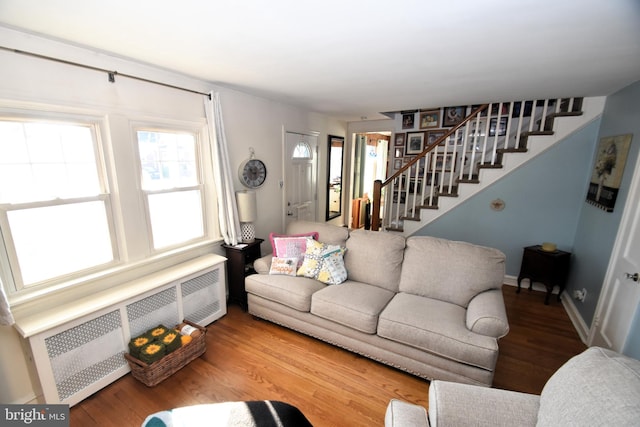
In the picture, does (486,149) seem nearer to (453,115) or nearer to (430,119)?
(453,115)

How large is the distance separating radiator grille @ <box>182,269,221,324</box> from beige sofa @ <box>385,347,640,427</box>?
1970 mm

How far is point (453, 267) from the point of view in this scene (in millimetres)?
2250

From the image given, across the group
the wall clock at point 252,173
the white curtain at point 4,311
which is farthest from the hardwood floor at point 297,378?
the wall clock at point 252,173

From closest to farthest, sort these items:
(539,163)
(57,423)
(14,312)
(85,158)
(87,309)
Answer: (57,423)
(14,312)
(87,309)
(85,158)
(539,163)

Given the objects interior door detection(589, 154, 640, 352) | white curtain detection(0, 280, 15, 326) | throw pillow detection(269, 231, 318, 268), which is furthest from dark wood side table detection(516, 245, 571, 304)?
white curtain detection(0, 280, 15, 326)

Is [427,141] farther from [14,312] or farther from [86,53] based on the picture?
[14,312]

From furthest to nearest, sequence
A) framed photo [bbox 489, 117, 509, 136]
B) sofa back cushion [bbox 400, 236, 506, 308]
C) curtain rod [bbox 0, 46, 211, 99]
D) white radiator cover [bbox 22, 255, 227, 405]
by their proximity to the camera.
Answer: framed photo [bbox 489, 117, 509, 136] → sofa back cushion [bbox 400, 236, 506, 308] → white radiator cover [bbox 22, 255, 227, 405] → curtain rod [bbox 0, 46, 211, 99]

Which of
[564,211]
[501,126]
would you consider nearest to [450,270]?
[564,211]

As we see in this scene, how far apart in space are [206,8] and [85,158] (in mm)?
1446

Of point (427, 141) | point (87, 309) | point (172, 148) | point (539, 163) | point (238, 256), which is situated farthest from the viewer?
point (427, 141)

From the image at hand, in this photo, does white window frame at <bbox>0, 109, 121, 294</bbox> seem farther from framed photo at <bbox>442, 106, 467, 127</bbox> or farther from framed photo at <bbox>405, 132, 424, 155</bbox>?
framed photo at <bbox>442, 106, 467, 127</bbox>

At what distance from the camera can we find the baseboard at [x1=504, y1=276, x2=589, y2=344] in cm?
249

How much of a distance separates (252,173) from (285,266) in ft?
4.09

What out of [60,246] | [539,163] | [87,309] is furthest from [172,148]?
[539,163]
